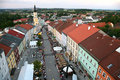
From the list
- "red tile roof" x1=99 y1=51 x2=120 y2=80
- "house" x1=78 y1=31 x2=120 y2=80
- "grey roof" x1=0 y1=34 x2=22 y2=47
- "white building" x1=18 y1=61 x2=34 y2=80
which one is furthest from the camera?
"grey roof" x1=0 y1=34 x2=22 y2=47

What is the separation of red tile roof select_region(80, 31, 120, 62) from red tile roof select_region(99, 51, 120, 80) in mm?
908

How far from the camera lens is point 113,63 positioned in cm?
1872

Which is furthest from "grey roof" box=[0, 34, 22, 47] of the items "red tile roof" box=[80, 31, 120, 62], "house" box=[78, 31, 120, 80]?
"red tile roof" box=[80, 31, 120, 62]

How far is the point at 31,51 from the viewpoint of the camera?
141 ft

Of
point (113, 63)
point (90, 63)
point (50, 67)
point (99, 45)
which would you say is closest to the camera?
point (113, 63)

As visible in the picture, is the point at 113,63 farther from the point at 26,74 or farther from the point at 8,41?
the point at 8,41

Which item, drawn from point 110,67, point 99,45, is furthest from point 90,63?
point 110,67

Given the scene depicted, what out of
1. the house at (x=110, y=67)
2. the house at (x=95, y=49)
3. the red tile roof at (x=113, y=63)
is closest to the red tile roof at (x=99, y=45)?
the house at (x=95, y=49)

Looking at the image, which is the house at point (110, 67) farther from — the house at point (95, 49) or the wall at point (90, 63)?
the wall at point (90, 63)

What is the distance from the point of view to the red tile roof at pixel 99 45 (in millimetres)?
21677

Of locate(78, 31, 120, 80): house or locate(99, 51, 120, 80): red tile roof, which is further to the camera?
locate(78, 31, 120, 80): house

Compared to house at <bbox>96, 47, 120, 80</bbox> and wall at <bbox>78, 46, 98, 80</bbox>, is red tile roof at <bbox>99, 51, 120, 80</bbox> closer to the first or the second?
house at <bbox>96, 47, 120, 80</bbox>

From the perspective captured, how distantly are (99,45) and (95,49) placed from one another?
5.11ft

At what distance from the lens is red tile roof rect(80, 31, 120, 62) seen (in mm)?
21677
